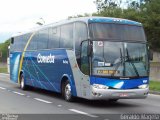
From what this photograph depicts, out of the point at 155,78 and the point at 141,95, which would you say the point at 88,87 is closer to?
the point at 141,95

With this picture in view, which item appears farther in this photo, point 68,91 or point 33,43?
point 33,43

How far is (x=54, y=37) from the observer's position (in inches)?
754

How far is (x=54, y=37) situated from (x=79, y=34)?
2.92 meters

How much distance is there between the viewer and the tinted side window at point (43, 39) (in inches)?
798

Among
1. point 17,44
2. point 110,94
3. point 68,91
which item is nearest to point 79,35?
point 68,91

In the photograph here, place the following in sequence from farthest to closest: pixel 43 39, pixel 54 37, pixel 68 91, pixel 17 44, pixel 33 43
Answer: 1. pixel 17 44
2. pixel 33 43
3. pixel 43 39
4. pixel 54 37
5. pixel 68 91

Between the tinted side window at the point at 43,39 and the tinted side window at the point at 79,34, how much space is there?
144 inches

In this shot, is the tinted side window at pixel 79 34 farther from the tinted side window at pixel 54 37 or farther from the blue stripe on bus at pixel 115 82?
the tinted side window at pixel 54 37

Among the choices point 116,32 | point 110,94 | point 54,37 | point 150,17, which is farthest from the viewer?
point 150,17

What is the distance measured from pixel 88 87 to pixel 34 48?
721cm

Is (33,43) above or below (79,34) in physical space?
below

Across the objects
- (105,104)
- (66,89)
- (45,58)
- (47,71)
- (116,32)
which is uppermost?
(116,32)

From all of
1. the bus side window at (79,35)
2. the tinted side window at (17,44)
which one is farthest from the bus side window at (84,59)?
the tinted side window at (17,44)

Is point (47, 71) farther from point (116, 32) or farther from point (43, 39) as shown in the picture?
point (116, 32)
